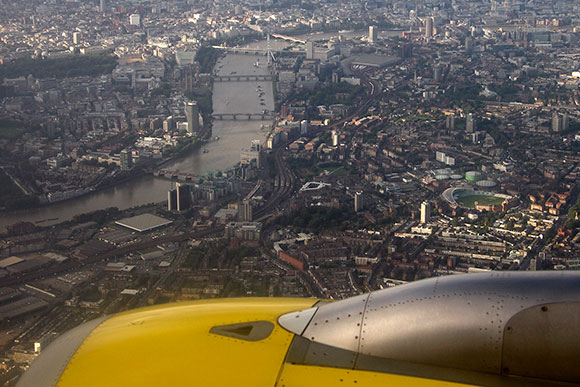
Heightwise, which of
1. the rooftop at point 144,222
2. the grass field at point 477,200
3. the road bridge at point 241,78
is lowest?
the grass field at point 477,200

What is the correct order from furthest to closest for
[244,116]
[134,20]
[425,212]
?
[134,20], [244,116], [425,212]

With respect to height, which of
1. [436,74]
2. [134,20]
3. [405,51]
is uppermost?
[134,20]

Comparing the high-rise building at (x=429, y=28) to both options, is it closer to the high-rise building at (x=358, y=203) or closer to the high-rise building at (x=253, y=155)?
the high-rise building at (x=253, y=155)

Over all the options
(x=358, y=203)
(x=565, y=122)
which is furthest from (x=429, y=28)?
(x=358, y=203)

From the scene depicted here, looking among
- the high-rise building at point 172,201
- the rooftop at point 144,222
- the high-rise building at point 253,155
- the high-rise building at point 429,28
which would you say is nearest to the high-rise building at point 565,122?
the high-rise building at point 253,155

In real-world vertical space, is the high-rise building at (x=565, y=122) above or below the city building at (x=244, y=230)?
above

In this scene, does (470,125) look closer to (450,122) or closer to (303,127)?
(450,122)

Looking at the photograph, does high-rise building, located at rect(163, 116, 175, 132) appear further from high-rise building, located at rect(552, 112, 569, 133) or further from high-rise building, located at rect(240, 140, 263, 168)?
high-rise building, located at rect(552, 112, 569, 133)

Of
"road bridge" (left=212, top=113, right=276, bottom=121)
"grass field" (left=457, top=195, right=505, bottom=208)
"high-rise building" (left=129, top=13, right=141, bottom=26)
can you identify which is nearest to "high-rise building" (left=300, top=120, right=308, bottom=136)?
"road bridge" (left=212, top=113, right=276, bottom=121)
